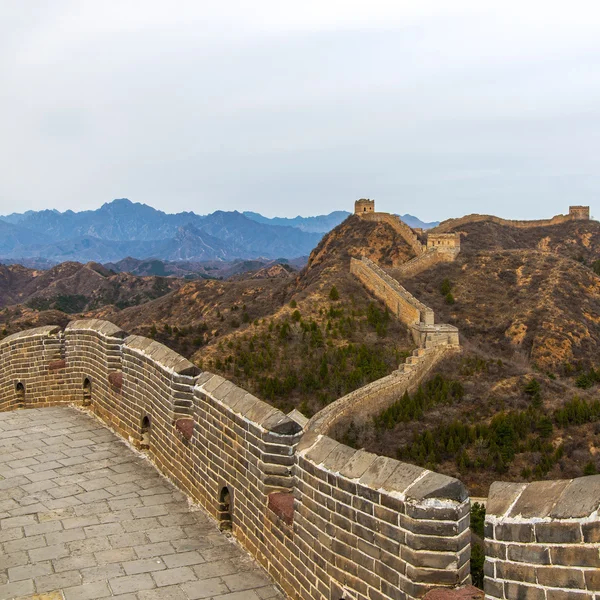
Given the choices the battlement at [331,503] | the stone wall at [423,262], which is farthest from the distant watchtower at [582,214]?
the battlement at [331,503]

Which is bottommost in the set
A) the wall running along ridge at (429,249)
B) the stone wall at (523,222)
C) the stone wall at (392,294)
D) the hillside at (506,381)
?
the hillside at (506,381)

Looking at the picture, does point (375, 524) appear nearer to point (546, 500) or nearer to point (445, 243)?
point (546, 500)

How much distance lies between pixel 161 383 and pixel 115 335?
2.17 m

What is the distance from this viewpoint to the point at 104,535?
21.4 ft

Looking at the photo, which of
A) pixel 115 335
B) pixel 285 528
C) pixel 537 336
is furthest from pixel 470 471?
pixel 285 528

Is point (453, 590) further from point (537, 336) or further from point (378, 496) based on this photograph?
point (537, 336)

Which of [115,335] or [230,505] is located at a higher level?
[115,335]

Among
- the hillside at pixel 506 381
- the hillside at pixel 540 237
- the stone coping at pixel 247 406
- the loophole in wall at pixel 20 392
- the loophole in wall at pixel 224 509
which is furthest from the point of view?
the hillside at pixel 540 237

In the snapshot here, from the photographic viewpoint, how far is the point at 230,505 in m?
6.86

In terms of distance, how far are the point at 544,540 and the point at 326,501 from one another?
1.96m

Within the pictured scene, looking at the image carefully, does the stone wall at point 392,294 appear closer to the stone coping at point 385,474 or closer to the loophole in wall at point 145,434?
the loophole in wall at point 145,434

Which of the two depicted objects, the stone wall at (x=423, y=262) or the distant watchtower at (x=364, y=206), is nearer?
the stone wall at (x=423, y=262)

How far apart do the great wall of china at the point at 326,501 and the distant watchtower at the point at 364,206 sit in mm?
64956

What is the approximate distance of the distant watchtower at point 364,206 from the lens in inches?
2911
